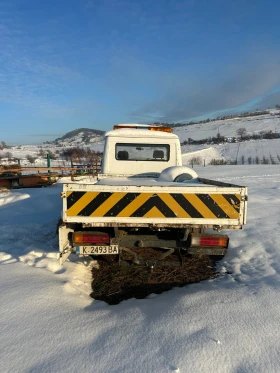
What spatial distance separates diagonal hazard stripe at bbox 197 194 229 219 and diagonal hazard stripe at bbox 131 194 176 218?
14.3 inches

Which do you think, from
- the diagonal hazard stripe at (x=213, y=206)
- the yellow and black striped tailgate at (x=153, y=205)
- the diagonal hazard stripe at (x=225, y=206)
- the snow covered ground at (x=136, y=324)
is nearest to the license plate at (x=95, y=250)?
the snow covered ground at (x=136, y=324)

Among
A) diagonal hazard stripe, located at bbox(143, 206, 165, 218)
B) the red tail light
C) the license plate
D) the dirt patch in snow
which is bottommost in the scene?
the dirt patch in snow

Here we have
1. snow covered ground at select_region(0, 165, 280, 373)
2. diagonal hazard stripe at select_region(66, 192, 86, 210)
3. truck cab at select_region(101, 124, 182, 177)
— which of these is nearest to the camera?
snow covered ground at select_region(0, 165, 280, 373)

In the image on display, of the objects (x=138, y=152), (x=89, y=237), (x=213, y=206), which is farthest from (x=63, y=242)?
(x=138, y=152)

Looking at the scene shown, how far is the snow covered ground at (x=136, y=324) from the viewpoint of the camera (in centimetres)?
174

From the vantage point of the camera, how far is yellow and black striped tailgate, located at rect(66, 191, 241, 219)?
279cm

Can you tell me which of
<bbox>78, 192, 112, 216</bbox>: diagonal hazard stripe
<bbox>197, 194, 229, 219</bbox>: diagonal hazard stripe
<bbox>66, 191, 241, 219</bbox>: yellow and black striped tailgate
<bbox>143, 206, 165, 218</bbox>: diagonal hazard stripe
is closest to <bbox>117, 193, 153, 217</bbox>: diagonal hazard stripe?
<bbox>66, 191, 241, 219</bbox>: yellow and black striped tailgate

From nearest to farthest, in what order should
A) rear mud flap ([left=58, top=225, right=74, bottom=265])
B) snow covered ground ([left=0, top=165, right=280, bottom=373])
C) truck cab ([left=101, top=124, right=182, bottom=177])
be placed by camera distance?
snow covered ground ([left=0, top=165, right=280, bottom=373])
rear mud flap ([left=58, top=225, right=74, bottom=265])
truck cab ([left=101, top=124, right=182, bottom=177])

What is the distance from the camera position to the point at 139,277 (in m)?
3.53

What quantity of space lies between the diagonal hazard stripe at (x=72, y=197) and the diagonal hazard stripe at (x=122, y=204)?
0.35m

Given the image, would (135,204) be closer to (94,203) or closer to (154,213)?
(154,213)

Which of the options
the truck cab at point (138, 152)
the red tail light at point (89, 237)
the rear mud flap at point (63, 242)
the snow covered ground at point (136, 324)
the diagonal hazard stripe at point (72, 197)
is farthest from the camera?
the truck cab at point (138, 152)

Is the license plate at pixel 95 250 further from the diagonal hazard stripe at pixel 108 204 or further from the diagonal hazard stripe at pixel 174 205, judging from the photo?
the diagonal hazard stripe at pixel 174 205

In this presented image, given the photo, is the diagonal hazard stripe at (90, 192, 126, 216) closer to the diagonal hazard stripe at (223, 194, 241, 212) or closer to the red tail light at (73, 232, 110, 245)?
the red tail light at (73, 232, 110, 245)
